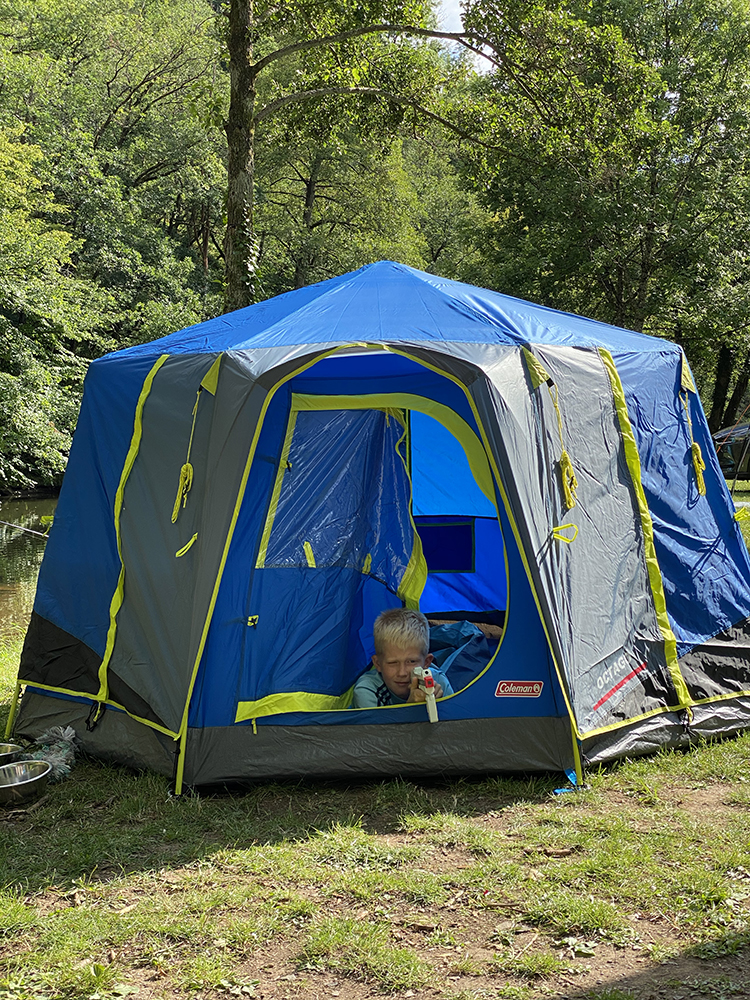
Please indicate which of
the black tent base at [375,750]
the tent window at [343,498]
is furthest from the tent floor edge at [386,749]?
the tent window at [343,498]

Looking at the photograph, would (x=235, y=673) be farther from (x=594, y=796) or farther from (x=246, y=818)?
(x=594, y=796)

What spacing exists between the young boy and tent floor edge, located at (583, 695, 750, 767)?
28.9 inches

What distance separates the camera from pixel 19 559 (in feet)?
43.0

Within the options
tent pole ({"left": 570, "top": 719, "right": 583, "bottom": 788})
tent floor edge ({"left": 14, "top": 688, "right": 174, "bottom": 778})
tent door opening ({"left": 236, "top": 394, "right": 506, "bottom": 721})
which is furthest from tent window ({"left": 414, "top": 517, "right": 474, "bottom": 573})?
tent floor edge ({"left": 14, "top": 688, "right": 174, "bottom": 778})

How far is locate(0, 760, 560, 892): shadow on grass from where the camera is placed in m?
3.36

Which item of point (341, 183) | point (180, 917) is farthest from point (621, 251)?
point (180, 917)

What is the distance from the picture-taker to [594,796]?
3.79 meters

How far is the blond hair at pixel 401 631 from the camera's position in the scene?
14.0ft

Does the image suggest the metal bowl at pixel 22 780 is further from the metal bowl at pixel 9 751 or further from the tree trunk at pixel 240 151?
the tree trunk at pixel 240 151

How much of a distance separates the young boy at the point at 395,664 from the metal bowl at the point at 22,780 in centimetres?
143

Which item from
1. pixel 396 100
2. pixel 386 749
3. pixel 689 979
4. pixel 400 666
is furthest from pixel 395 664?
pixel 396 100

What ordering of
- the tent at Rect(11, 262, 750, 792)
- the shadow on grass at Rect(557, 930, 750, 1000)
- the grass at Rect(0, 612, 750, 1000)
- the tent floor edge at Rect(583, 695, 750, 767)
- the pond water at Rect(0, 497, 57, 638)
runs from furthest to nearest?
1. the pond water at Rect(0, 497, 57, 638)
2. the tent floor edge at Rect(583, 695, 750, 767)
3. the tent at Rect(11, 262, 750, 792)
4. the grass at Rect(0, 612, 750, 1000)
5. the shadow on grass at Rect(557, 930, 750, 1000)

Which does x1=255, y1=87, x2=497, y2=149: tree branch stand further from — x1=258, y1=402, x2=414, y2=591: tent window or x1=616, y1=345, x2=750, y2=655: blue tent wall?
x1=616, y1=345, x2=750, y2=655: blue tent wall

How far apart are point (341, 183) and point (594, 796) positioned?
23751 millimetres
